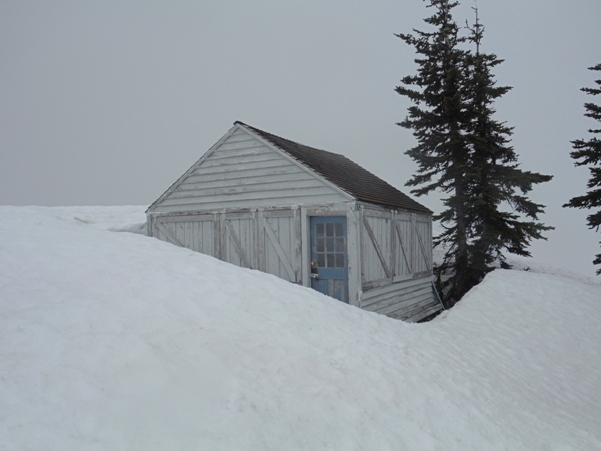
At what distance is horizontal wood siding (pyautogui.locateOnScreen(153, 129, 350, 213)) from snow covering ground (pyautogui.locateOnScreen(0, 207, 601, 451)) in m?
5.17

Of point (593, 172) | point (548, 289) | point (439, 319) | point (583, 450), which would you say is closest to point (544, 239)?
point (593, 172)

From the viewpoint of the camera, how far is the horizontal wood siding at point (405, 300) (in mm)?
11639

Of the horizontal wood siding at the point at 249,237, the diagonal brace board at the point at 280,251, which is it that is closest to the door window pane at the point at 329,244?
the horizontal wood siding at the point at 249,237

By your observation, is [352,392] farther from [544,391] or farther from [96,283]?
[544,391]

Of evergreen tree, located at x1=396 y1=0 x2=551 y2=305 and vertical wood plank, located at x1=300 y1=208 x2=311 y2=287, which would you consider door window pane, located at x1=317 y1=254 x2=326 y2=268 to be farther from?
evergreen tree, located at x1=396 y1=0 x2=551 y2=305

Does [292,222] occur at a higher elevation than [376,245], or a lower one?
higher

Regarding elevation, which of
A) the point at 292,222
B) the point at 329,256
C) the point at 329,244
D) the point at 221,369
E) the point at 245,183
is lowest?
the point at 221,369

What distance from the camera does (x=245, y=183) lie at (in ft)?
40.5

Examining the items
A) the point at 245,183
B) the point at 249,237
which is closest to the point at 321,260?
the point at 249,237

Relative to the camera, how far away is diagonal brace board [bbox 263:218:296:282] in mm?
11453

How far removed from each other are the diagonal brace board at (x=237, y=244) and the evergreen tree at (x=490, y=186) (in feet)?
28.0

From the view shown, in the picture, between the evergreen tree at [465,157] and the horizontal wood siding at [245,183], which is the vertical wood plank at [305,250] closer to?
the horizontal wood siding at [245,183]

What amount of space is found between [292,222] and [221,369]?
25.9ft

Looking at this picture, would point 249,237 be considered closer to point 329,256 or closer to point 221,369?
point 329,256
